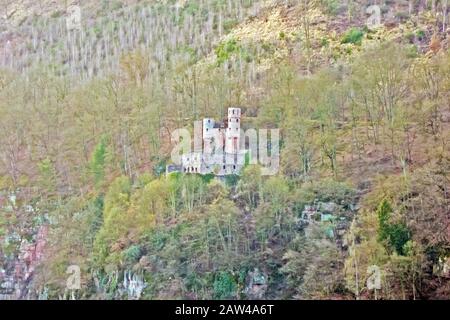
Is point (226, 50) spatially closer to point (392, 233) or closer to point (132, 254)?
point (132, 254)

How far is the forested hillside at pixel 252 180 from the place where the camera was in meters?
12.4

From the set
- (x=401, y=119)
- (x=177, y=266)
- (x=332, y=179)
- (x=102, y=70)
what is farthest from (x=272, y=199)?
(x=102, y=70)

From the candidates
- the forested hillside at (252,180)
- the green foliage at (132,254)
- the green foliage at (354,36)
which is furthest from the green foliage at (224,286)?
the green foliage at (354,36)

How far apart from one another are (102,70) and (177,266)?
10.6 meters

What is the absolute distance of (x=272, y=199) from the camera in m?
13.5

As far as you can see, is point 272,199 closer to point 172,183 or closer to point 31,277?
point 172,183

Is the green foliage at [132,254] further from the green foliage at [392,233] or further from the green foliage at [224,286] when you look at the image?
the green foliage at [392,233]

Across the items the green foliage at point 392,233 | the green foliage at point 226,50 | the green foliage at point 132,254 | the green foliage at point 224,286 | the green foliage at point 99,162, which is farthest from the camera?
the green foliage at point 226,50

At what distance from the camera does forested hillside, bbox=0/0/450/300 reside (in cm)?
1241

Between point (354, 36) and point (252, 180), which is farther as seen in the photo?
point (354, 36)

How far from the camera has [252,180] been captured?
543 inches

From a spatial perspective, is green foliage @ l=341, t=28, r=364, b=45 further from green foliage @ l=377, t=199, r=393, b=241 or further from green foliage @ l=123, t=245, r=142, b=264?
green foliage @ l=123, t=245, r=142, b=264

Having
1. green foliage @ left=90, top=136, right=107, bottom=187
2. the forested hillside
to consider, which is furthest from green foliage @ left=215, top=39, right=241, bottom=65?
green foliage @ left=90, top=136, right=107, bottom=187

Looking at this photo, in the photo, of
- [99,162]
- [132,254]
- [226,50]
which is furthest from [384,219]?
[226,50]
